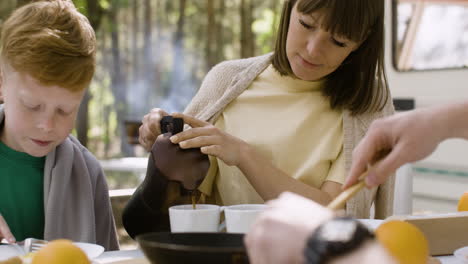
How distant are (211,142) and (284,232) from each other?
820 millimetres

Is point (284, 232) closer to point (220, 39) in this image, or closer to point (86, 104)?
point (86, 104)

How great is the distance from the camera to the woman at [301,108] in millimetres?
1623

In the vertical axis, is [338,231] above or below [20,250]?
above

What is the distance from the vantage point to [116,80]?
7.31m

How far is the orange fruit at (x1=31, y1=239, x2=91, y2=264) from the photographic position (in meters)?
0.89

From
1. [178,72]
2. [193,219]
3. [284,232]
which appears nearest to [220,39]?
[178,72]

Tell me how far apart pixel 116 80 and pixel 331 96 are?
18.8ft

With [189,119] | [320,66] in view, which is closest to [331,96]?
[320,66]

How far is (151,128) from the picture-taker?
1.59m

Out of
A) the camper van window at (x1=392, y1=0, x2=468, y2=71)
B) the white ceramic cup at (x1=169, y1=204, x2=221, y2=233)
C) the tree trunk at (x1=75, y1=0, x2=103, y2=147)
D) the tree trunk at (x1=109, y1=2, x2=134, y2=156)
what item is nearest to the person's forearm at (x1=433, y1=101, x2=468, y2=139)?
the white ceramic cup at (x1=169, y1=204, x2=221, y2=233)

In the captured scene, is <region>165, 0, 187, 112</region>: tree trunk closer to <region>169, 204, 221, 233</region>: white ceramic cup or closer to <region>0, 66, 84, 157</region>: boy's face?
<region>0, 66, 84, 157</region>: boy's face

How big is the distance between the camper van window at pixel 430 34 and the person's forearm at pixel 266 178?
185 cm

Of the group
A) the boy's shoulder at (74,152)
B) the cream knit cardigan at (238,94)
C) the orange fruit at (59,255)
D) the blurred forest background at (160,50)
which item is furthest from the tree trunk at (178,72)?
the orange fruit at (59,255)

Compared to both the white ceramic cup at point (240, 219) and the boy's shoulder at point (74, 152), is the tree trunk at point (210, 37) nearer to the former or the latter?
the boy's shoulder at point (74, 152)
